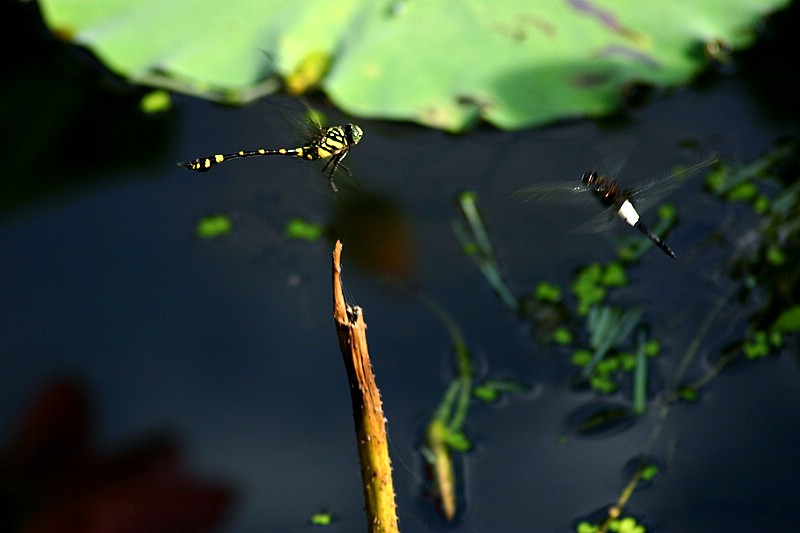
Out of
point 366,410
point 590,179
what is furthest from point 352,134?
point 366,410

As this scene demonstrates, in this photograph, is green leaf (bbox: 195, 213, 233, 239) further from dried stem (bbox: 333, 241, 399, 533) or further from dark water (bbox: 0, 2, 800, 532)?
dried stem (bbox: 333, 241, 399, 533)

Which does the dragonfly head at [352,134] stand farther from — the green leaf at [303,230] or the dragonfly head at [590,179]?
the green leaf at [303,230]

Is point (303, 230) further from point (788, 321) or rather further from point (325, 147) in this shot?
point (788, 321)

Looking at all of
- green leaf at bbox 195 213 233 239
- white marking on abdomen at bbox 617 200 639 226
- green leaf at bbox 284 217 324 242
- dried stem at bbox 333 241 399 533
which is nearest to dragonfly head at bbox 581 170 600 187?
white marking on abdomen at bbox 617 200 639 226

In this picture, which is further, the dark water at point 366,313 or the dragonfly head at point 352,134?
the dark water at point 366,313

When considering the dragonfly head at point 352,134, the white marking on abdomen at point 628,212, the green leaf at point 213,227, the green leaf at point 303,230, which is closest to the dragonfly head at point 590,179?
the white marking on abdomen at point 628,212
